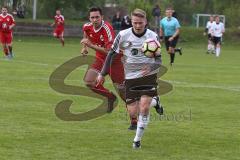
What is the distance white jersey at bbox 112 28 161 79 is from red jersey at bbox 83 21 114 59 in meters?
2.68

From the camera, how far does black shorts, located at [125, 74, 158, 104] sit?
32.0 feet

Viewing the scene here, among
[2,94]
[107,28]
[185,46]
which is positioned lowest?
[185,46]

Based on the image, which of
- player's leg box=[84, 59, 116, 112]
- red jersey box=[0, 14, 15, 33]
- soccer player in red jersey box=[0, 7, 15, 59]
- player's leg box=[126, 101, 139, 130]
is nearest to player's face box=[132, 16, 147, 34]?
player's leg box=[126, 101, 139, 130]

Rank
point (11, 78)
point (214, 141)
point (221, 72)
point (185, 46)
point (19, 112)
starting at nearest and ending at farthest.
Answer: point (214, 141), point (19, 112), point (11, 78), point (221, 72), point (185, 46)

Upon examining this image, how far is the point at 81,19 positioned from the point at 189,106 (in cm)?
4479

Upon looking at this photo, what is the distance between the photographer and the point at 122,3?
67125mm

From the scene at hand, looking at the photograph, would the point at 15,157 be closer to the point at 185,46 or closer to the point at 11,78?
the point at 11,78

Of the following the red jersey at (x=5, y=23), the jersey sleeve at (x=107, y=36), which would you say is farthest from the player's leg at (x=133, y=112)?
the red jersey at (x=5, y=23)

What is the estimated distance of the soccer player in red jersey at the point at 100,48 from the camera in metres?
12.5

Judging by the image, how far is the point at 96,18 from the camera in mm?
12719

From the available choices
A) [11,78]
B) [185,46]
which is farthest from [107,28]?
[185,46]

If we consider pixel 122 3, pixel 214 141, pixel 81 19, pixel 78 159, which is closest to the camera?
pixel 78 159

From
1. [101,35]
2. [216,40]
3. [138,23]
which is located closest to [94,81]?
[101,35]

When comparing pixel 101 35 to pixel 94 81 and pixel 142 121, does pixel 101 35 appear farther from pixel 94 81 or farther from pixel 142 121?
pixel 142 121
